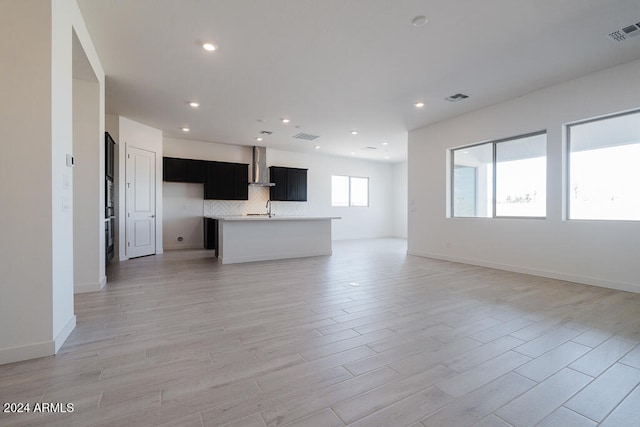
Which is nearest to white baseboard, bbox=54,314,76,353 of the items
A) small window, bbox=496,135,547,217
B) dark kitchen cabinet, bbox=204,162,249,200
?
dark kitchen cabinet, bbox=204,162,249,200

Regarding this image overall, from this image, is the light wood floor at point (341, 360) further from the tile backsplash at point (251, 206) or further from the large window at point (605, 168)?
the tile backsplash at point (251, 206)

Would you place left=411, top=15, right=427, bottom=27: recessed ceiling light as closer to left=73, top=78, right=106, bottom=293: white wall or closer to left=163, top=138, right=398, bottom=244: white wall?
left=73, top=78, right=106, bottom=293: white wall

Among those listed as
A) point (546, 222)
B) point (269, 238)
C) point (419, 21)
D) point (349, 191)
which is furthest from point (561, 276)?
point (349, 191)

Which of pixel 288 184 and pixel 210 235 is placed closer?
pixel 210 235

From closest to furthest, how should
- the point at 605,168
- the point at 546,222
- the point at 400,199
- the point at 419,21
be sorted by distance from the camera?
the point at 419,21 → the point at 605,168 → the point at 546,222 → the point at 400,199

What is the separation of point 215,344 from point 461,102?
17.3 ft

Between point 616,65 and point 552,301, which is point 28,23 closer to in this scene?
point 552,301

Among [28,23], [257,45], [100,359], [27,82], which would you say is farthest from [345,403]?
[257,45]

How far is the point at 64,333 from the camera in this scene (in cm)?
222

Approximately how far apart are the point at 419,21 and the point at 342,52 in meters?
0.94

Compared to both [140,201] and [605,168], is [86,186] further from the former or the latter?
[605,168]

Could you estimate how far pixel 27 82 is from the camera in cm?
194

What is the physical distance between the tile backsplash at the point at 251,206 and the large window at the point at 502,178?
506 cm

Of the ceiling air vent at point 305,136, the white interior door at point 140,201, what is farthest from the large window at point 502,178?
the white interior door at point 140,201
